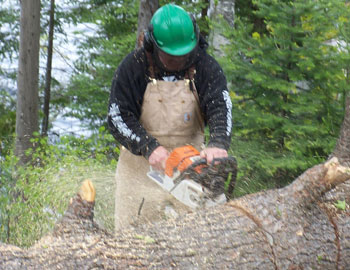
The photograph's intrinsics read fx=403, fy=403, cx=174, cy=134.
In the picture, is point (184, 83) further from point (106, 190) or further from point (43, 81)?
point (43, 81)

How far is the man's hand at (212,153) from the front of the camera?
8.83 feet

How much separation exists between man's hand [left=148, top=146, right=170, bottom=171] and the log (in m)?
0.49

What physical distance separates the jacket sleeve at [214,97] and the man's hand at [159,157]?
1.35 feet

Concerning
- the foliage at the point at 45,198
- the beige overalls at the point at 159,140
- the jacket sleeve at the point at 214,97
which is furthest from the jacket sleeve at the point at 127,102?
the foliage at the point at 45,198

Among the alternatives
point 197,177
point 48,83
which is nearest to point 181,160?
point 197,177

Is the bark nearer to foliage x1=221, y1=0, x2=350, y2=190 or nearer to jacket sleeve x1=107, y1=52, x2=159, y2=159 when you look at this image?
foliage x1=221, y1=0, x2=350, y2=190

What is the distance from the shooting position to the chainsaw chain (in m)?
2.62

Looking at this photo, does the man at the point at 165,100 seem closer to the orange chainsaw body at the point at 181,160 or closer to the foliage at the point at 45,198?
the orange chainsaw body at the point at 181,160

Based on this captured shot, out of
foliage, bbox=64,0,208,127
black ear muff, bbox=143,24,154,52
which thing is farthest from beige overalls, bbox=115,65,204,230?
foliage, bbox=64,0,208,127

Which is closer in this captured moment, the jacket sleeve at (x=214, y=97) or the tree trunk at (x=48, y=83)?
the jacket sleeve at (x=214, y=97)

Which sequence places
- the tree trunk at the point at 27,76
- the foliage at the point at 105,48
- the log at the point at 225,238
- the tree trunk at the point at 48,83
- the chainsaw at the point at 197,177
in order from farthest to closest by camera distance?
the tree trunk at the point at 48,83 → the foliage at the point at 105,48 → the tree trunk at the point at 27,76 → the chainsaw at the point at 197,177 → the log at the point at 225,238

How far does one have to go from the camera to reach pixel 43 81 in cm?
1086

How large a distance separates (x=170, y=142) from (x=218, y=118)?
462mm

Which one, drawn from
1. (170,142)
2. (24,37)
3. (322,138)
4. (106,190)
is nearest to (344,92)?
(322,138)
